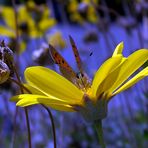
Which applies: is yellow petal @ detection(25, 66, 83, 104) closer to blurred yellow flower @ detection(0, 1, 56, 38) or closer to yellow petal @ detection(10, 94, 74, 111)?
yellow petal @ detection(10, 94, 74, 111)

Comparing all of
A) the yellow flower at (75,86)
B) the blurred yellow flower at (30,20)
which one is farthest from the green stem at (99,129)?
the blurred yellow flower at (30,20)

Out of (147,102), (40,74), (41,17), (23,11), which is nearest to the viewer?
(40,74)

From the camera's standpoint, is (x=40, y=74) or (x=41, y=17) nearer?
(x=40, y=74)

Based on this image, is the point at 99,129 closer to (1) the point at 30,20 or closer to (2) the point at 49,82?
(2) the point at 49,82

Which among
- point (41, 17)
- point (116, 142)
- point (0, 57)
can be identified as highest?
point (41, 17)

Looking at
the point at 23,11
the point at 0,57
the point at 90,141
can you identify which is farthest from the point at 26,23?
the point at 0,57

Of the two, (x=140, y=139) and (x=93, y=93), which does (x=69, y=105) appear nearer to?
(x=93, y=93)

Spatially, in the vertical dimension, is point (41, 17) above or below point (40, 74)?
above
